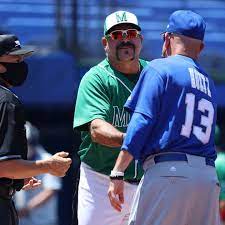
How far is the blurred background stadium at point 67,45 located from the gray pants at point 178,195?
18.8 ft

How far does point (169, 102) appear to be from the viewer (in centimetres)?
450

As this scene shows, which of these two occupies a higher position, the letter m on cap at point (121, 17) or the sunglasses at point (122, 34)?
the letter m on cap at point (121, 17)

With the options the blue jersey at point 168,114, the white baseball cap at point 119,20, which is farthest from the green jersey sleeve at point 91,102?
the blue jersey at point 168,114

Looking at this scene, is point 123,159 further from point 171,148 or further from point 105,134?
point 105,134

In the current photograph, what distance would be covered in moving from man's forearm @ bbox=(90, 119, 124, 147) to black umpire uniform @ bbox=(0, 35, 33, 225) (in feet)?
2.28

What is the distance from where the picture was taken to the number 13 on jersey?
449 centimetres

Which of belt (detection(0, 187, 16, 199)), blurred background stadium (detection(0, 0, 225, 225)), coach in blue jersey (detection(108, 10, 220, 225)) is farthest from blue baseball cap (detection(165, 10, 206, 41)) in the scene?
blurred background stadium (detection(0, 0, 225, 225))

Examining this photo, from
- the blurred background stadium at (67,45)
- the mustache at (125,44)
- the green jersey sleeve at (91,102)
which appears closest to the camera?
the green jersey sleeve at (91,102)

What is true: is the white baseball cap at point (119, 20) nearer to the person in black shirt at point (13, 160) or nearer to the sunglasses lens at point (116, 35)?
the sunglasses lens at point (116, 35)

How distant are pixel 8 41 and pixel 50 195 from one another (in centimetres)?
508

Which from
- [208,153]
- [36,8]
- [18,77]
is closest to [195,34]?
[208,153]

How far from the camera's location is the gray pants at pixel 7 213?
4.33m

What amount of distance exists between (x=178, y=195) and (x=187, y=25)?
3.17 feet

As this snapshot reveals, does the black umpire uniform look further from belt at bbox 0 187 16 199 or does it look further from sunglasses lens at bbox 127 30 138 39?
sunglasses lens at bbox 127 30 138 39
